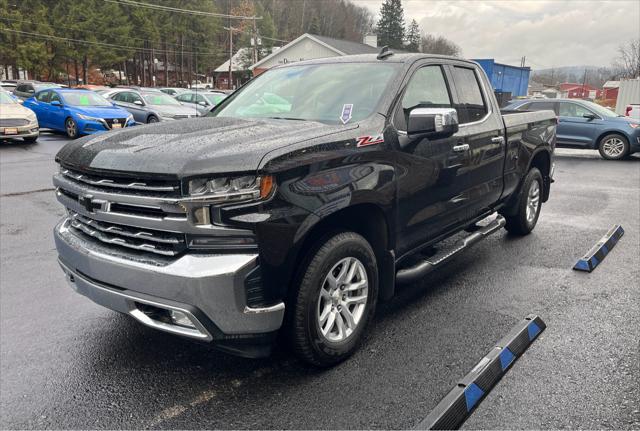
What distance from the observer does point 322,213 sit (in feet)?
9.17

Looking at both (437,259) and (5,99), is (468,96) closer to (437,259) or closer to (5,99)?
(437,259)

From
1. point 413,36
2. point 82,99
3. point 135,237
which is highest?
point 413,36

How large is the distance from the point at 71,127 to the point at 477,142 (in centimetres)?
1451

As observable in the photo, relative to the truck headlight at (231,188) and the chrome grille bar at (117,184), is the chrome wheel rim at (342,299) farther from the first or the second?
the chrome grille bar at (117,184)

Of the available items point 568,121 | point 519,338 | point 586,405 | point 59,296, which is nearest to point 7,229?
point 59,296

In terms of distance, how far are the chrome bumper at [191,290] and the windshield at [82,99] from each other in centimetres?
1499

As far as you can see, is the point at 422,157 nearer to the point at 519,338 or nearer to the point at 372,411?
the point at 519,338

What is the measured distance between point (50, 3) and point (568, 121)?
169 feet

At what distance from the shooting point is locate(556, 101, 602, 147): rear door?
14.3m

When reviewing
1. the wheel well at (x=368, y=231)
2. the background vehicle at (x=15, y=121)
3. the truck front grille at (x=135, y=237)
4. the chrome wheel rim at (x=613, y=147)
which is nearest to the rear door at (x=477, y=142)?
the wheel well at (x=368, y=231)

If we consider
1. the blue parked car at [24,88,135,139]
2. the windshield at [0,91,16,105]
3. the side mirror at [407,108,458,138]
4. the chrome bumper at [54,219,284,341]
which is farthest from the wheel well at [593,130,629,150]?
the windshield at [0,91,16,105]

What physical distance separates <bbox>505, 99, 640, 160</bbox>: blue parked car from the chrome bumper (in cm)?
1312

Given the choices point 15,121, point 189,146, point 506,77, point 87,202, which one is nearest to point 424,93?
point 189,146

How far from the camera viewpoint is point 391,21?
80625mm
